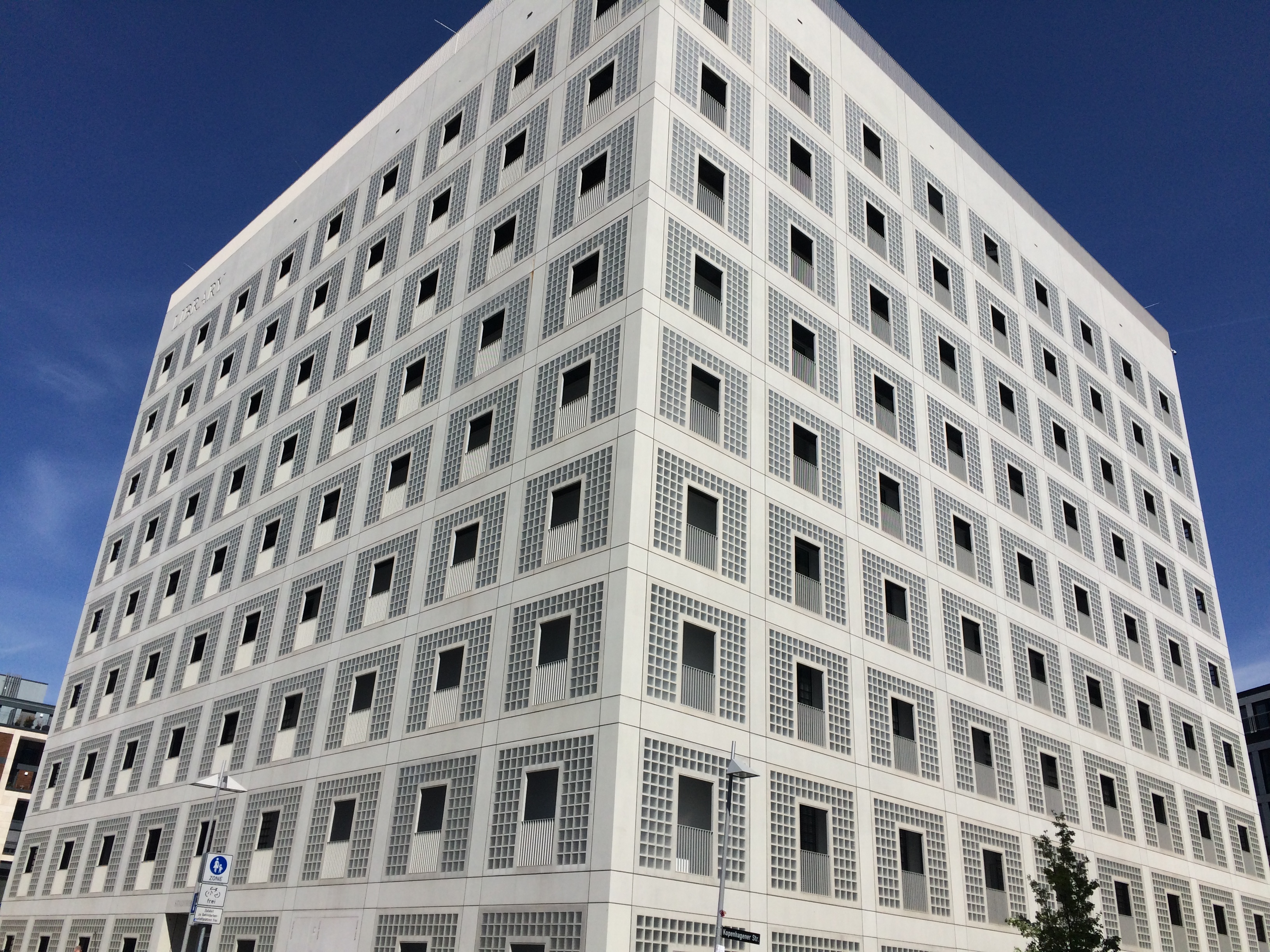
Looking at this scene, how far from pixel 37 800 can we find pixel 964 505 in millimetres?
41732

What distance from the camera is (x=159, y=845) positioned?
38.9 metres

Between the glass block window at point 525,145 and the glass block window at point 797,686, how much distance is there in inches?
701

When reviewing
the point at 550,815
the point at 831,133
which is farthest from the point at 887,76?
the point at 550,815

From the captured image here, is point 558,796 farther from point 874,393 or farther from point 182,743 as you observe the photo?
point 182,743

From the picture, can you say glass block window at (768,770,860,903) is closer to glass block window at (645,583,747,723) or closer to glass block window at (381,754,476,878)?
glass block window at (645,583,747,723)

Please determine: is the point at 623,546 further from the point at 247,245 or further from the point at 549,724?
the point at 247,245

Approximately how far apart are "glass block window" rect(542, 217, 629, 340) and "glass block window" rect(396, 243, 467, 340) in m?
5.88

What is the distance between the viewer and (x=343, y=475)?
3903 centimetres

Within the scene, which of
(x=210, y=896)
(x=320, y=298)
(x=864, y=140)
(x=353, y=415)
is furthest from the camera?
(x=320, y=298)

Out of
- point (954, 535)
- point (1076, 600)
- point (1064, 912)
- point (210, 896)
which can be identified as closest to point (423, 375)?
point (210, 896)

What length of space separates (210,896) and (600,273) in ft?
60.9

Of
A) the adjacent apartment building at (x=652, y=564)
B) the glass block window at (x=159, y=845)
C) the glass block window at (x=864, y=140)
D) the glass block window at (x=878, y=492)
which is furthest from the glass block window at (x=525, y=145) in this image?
the glass block window at (x=159, y=845)

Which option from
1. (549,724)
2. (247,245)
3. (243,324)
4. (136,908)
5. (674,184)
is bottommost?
(136,908)

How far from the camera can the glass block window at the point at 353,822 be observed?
30.3 metres
